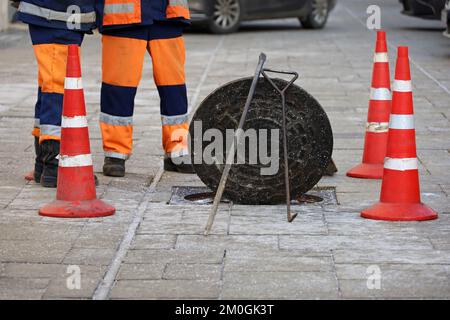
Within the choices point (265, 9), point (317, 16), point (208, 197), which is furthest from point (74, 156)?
point (317, 16)

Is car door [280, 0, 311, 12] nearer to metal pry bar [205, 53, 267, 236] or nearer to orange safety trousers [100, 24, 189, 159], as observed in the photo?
orange safety trousers [100, 24, 189, 159]

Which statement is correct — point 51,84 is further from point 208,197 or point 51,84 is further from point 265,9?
point 265,9

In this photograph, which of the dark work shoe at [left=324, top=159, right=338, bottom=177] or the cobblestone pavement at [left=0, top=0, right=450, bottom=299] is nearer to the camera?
the cobblestone pavement at [left=0, top=0, right=450, bottom=299]

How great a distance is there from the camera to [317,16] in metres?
22.1

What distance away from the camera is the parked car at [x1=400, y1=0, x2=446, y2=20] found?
19.1 metres

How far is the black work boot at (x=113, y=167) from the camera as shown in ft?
26.4

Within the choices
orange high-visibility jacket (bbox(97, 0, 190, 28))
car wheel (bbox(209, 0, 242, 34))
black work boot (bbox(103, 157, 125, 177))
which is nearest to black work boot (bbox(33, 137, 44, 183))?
black work boot (bbox(103, 157, 125, 177))

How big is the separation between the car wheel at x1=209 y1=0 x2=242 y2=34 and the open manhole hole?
43.9 feet

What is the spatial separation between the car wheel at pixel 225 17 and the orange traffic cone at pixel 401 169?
13975mm

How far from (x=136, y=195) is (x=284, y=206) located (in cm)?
95

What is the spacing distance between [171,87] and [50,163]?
40.6 inches

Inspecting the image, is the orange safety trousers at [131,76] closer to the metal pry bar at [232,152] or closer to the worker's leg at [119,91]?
the worker's leg at [119,91]

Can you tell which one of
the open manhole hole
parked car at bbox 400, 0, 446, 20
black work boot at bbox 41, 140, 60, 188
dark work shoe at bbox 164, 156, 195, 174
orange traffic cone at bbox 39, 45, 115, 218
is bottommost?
parked car at bbox 400, 0, 446, 20
